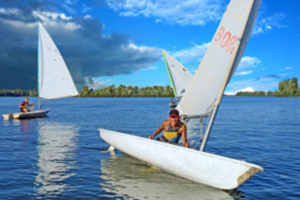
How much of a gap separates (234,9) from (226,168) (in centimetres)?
519

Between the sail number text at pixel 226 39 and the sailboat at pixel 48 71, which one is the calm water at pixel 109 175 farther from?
the sailboat at pixel 48 71

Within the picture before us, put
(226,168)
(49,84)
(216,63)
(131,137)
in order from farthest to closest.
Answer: (49,84), (131,137), (216,63), (226,168)

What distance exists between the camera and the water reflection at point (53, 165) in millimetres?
9792

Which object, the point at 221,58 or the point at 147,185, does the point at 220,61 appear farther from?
the point at 147,185

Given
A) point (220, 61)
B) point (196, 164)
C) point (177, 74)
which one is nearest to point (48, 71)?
point (177, 74)

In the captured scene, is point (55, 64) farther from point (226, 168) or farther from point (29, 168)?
point (226, 168)

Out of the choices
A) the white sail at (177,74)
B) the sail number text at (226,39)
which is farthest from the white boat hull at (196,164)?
the white sail at (177,74)

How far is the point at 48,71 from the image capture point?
33625 millimetres

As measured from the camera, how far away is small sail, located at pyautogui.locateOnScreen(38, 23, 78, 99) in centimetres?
3334

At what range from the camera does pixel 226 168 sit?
8625mm

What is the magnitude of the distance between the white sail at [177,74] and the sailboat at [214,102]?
23436 mm

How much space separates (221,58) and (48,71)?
28.0 meters

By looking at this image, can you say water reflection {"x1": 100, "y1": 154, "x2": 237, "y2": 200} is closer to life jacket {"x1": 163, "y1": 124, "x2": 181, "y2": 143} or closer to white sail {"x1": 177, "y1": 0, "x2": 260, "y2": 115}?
life jacket {"x1": 163, "y1": 124, "x2": 181, "y2": 143}

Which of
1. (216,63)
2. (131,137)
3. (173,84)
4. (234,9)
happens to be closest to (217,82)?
(216,63)
